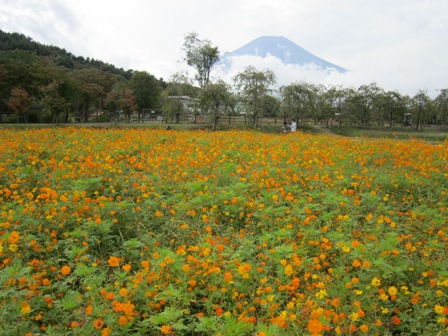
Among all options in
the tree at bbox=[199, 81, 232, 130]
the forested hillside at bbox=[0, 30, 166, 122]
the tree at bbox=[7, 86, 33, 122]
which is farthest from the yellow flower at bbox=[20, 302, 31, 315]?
the tree at bbox=[7, 86, 33, 122]

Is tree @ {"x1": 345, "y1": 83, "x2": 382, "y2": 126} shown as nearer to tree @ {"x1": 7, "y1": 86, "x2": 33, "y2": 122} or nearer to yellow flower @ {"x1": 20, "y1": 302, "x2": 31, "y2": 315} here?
tree @ {"x1": 7, "y1": 86, "x2": 33, "y2": 122}

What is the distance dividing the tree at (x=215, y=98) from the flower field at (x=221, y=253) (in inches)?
929

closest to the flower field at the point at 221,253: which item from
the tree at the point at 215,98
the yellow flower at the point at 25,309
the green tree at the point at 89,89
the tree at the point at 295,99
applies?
the yellow flower at the point at 25,309

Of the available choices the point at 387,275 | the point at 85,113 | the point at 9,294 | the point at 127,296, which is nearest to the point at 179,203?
the point at 127,296

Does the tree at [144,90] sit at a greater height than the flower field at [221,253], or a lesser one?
greater

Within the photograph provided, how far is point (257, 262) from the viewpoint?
12.2 feet

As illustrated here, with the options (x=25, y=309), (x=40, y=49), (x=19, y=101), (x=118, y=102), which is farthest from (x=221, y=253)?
(x=40, y=49)

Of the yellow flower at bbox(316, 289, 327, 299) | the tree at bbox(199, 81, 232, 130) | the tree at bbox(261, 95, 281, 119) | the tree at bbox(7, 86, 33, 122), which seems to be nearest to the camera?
the yellow flower at bbox(316, 289, 327, 299)

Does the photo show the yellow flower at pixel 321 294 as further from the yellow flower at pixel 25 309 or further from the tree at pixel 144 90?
the tree at pixel 144 90

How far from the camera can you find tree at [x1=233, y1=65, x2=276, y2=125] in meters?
31.3

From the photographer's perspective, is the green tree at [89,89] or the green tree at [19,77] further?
the green tree at [89,89]

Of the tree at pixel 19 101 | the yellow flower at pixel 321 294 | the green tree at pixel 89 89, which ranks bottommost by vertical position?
the yellow flower at pixel 321 294

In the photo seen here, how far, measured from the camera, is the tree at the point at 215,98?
1178 inches

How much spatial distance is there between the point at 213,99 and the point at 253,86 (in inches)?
170
